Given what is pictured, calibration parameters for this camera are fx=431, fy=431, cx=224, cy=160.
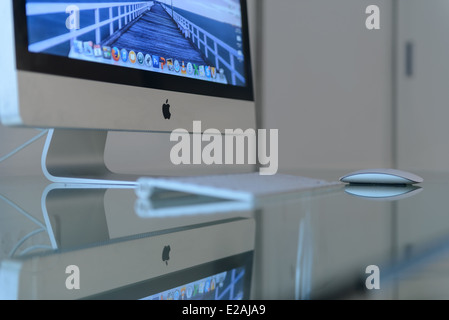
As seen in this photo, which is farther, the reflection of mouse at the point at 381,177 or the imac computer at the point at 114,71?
the reflection of mouse at the point at 381,177

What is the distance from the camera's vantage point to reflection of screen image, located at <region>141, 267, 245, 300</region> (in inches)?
10.7

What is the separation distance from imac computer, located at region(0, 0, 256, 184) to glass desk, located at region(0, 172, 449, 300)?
23 centimetres

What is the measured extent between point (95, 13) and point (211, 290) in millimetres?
799

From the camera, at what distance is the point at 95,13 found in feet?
3.02

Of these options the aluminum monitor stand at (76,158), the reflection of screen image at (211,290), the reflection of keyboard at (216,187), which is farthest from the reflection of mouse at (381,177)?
the reflection of screen image at (211,290)

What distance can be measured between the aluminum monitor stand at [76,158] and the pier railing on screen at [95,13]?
25cm

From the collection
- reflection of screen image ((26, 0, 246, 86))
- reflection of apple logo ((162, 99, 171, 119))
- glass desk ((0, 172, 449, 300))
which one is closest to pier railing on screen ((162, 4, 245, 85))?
reflection of screen image ((26, 0, 246, 86))

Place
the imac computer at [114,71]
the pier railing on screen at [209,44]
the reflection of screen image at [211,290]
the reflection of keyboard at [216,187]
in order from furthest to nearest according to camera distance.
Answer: the pier railing on screen at [209,44] → the imac computer at [114,71] → the reflection of keyboard at [216,187] → the reflection of screen image at [211,290]

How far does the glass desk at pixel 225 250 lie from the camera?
0.94 ft

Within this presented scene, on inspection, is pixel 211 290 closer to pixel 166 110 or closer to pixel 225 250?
pixel 225 250

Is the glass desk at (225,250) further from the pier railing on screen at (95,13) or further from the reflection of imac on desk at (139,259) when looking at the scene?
the pier railing on screen at (95,13)

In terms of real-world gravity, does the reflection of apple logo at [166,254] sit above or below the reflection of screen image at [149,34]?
below
